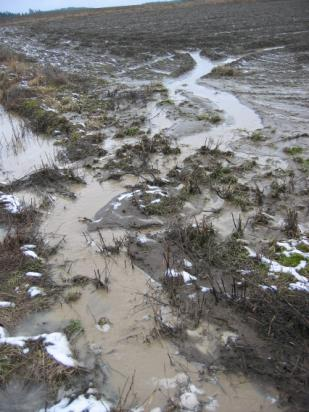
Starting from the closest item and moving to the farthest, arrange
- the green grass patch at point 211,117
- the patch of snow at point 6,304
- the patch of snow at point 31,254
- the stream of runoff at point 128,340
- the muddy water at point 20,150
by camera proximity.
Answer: the stream of runoff at point 128,340 < the patch of snow at point 6,304 < the patch of snow at point 31,254 < the muddy water at point 20,150 < the green grass patch at point 211,117

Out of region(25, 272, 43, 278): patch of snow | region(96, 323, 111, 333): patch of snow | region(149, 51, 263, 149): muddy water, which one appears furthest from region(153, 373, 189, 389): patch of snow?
region(149, 51, 263, 149): muddy water

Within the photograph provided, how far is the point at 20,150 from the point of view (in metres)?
9.70

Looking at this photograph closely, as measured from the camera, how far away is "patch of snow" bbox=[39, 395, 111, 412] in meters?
3.30

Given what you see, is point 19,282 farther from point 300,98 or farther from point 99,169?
point 300,98

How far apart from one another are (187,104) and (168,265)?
9.07 metres

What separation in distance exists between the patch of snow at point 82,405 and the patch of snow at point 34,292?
61.9 inches

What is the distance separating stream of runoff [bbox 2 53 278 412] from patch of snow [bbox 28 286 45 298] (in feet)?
0.96

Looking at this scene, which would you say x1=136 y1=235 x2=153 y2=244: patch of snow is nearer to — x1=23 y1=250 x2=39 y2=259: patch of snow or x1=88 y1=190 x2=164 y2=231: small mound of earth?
x1=88 y1=190 x2=164 y2=231: small mound of earth

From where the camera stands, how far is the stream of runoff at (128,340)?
342cm

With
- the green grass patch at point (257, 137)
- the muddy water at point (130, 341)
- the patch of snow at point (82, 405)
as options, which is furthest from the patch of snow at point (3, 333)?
the green grass patch at point (257, 137)

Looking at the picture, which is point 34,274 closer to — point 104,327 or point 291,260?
point 104,327

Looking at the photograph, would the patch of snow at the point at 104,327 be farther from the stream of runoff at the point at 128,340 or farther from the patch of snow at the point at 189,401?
the patch of snow at the point at 189,401

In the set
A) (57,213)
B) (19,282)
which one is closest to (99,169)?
(57,213)

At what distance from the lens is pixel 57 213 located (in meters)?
6.72
